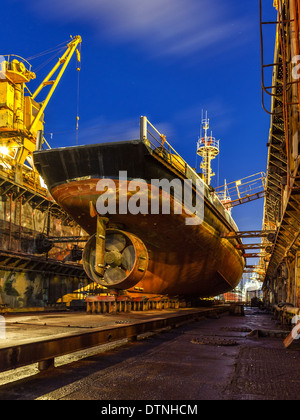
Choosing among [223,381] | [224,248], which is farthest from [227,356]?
[224,248]

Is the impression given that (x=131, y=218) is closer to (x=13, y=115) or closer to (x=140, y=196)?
(x=140, y=196)

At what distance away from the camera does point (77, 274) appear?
77.4 ft

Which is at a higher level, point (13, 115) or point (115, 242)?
point (13, 115)

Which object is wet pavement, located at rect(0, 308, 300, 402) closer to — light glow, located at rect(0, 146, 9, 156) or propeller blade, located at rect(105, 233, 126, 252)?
propeller blade, located at rect(105, 233, 126, 252)

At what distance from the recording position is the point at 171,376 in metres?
4.59

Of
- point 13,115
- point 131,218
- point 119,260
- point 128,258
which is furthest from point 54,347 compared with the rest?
point 13,115

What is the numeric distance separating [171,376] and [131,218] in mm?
7112

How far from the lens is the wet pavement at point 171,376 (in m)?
3.76

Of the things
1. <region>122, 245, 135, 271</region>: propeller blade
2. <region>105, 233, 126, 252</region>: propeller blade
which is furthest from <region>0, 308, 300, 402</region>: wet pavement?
<region>105, 233, 126, 252</region>: propeller blade

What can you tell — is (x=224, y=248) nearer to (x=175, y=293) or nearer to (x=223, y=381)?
(x=175, y=293)

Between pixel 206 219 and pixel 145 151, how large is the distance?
5107 mm

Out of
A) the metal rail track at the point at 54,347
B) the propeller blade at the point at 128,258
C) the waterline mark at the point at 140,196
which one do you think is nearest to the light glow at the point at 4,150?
the waterline mark at the point at 140,196

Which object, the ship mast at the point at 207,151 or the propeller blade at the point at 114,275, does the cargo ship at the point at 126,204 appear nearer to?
the propeller blade at the point at 114,275

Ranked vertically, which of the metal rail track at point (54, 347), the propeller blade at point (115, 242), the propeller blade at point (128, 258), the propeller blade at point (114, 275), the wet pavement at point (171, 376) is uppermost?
the propeller blade at point (115, 242)
